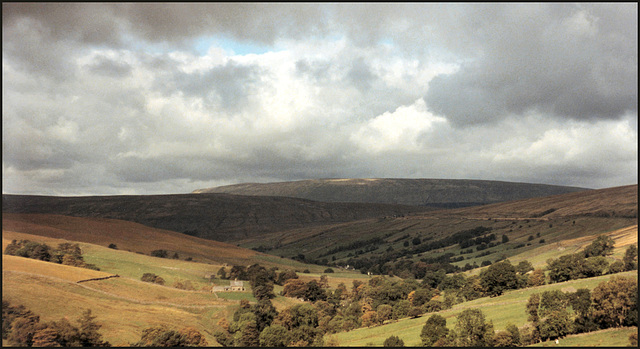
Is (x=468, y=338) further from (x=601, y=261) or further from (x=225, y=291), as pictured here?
(x=225, y=291)

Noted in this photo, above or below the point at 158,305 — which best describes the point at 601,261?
above

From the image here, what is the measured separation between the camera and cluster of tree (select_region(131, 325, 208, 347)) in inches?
2844

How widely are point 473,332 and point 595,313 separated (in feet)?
55.6

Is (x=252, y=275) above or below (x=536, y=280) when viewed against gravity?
below

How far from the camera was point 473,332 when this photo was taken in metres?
64.8

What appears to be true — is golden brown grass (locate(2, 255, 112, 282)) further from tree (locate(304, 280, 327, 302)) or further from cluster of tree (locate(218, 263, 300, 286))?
tree (locate(304, 280, 327, 302))

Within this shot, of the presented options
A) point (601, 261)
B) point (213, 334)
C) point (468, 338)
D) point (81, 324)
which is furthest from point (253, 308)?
point (601, 261)

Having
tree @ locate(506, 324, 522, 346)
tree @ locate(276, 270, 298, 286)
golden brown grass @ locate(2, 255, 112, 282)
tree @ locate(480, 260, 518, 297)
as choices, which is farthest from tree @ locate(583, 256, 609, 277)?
golden brown grass @ locate(2, 255, 112, 282)

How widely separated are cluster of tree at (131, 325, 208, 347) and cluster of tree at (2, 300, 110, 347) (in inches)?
234

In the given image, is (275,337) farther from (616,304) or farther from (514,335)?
(616,304)

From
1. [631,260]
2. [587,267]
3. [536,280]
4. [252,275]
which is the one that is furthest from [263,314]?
[631,260]

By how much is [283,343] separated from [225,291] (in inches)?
2028

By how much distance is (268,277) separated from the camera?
151m

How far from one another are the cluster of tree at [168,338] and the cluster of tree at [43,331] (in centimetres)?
594
